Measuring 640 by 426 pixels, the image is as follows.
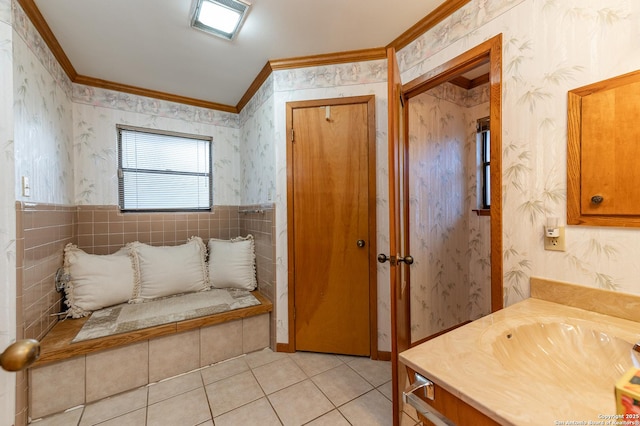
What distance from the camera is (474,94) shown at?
8.22 feet

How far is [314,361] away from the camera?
2.00 meters

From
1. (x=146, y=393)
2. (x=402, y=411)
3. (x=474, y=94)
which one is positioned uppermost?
(x=474, y=94)

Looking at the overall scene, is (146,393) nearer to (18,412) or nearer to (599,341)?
(18,412)

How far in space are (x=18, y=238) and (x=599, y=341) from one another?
2.58 m

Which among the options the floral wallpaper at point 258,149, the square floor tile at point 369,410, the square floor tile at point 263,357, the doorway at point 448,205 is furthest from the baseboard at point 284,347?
the floral wallpaper at point 258,149

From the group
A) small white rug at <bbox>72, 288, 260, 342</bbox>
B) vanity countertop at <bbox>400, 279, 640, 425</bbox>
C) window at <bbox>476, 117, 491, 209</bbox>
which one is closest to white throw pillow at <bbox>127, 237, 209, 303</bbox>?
small white rug at <bbox>72, 288, 260, 342</bbox>

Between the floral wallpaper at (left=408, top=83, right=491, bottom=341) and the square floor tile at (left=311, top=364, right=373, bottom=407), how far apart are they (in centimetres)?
63

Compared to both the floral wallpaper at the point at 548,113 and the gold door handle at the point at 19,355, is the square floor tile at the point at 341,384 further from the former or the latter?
the gold door handle at the point at 19,355

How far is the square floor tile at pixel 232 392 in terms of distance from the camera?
5.11 feet

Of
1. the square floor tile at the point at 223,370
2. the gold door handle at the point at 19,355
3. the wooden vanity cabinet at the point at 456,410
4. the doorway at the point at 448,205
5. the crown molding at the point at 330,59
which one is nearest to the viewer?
the gold door handle at the point at 19,355

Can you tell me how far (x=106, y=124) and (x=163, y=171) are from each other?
610 millimetres

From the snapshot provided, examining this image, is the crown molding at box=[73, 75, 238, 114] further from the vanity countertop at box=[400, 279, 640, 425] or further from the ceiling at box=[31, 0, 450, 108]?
the vanity countertop at box=[400, 279, 640, 425]

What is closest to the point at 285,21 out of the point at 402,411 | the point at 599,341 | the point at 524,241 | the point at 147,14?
the point at 147,14

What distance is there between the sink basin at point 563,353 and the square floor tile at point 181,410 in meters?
1.59
